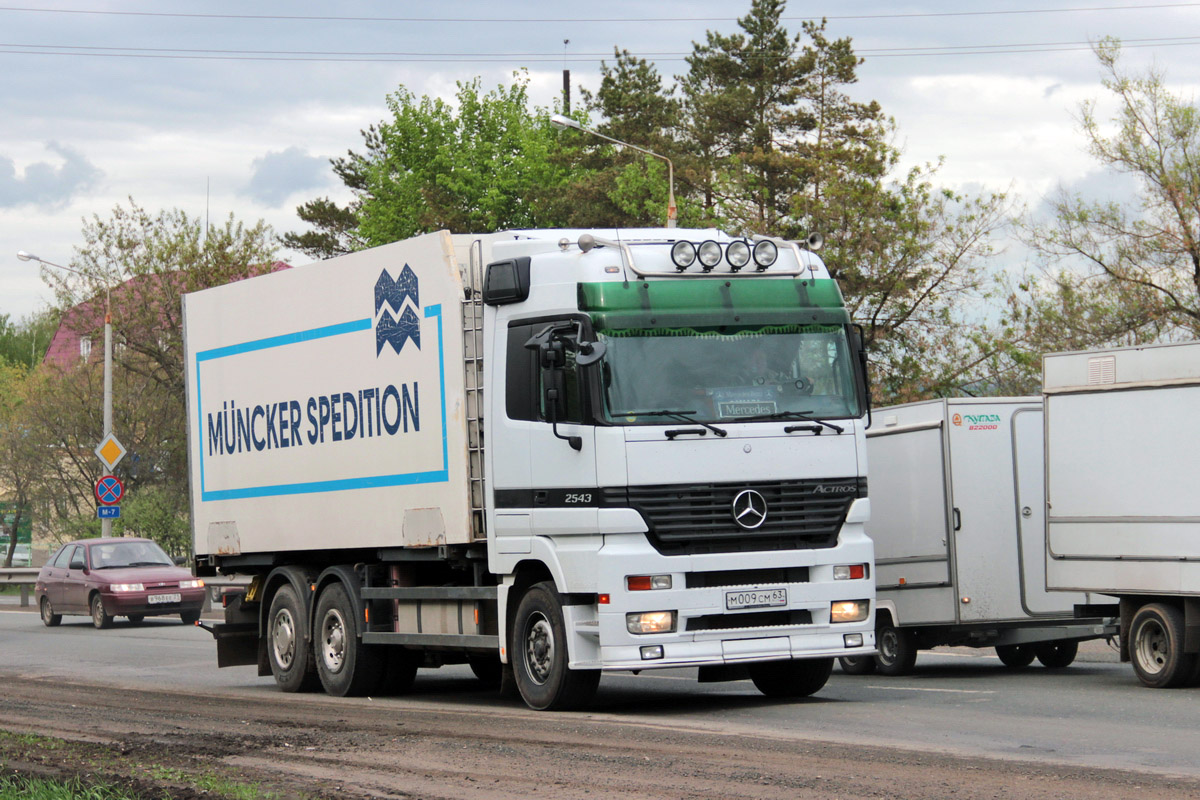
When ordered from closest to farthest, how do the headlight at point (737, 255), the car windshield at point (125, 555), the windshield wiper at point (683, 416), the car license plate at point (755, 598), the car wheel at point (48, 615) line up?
the windshield wiper at point (683, 416) → the car license plate at point (755, 598) → the headlight at point (737, 255) → the car windshield at point (125, 555) → the car wheel at point (48, 615)

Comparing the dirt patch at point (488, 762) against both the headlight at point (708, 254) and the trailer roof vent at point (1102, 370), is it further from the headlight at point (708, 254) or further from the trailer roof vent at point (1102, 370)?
the trailer roof vent at point (1102, 370)

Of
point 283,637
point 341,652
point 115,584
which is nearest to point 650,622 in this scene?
point 341,652

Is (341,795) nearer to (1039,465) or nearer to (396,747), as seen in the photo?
(396,747)

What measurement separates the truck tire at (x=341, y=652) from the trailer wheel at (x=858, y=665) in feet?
15.9

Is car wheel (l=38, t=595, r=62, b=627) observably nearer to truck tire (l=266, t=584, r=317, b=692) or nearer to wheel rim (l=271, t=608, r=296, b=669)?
truck tire (l=266, t=584, r=317, b=692)

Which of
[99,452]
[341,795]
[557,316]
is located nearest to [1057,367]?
[557,316]

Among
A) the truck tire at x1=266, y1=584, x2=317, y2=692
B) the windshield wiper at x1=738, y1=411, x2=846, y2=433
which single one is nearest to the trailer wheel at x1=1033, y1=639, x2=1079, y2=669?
the windshield wiper at x1=738, y1=411, x2=846, y2=433

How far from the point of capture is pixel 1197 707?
38.3 feet

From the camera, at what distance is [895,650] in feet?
51.5

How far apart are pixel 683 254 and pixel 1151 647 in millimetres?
5423

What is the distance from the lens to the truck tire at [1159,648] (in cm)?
1303

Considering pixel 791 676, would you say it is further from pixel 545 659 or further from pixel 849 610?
pixel 545 659

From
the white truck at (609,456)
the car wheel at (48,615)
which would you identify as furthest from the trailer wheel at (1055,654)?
the car wheel at (48,615)

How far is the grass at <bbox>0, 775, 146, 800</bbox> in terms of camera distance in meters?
7.86
